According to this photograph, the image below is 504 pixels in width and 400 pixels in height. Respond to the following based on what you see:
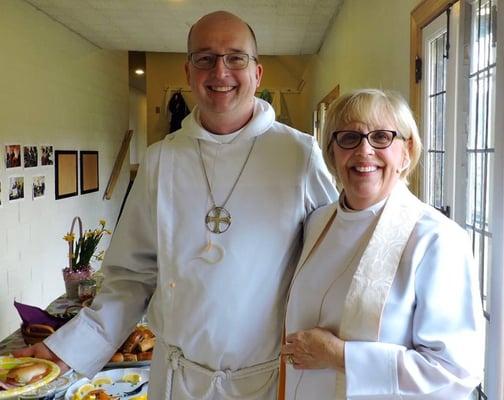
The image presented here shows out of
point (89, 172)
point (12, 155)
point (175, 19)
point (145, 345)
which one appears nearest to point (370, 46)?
point (175, 19)

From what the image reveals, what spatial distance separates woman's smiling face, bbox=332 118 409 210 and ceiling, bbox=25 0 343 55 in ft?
9.70

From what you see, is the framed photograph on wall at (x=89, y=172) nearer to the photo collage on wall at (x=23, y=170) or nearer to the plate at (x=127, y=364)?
the photo collage on wall at (x=23, y=170)

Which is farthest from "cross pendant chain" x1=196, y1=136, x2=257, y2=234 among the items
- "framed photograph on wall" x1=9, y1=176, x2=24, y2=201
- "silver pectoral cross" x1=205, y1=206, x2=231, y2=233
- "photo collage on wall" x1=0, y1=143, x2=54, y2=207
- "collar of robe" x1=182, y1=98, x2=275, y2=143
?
"framed photograph on wall" x1=9, y1=176, x2=24, y2=201

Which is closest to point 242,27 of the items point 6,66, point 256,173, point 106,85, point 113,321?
point 256,173

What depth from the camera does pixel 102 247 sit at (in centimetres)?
572

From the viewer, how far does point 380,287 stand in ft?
3.03

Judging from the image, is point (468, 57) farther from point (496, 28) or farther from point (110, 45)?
point (110, 45)

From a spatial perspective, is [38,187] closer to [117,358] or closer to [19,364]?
[117,358]

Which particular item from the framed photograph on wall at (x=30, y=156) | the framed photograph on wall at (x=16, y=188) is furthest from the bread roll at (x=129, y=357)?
the framed photograph on wall at (x=30, y=156)

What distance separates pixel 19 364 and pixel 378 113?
1.02 metres

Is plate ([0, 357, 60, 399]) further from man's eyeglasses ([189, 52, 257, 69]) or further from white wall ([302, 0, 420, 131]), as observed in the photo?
white wall ([302, 0, 420, 131])

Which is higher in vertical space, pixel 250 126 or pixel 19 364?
pixel 250 126

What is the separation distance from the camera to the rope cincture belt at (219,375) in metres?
1.19

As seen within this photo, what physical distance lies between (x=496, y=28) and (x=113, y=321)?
1388 millimetres
